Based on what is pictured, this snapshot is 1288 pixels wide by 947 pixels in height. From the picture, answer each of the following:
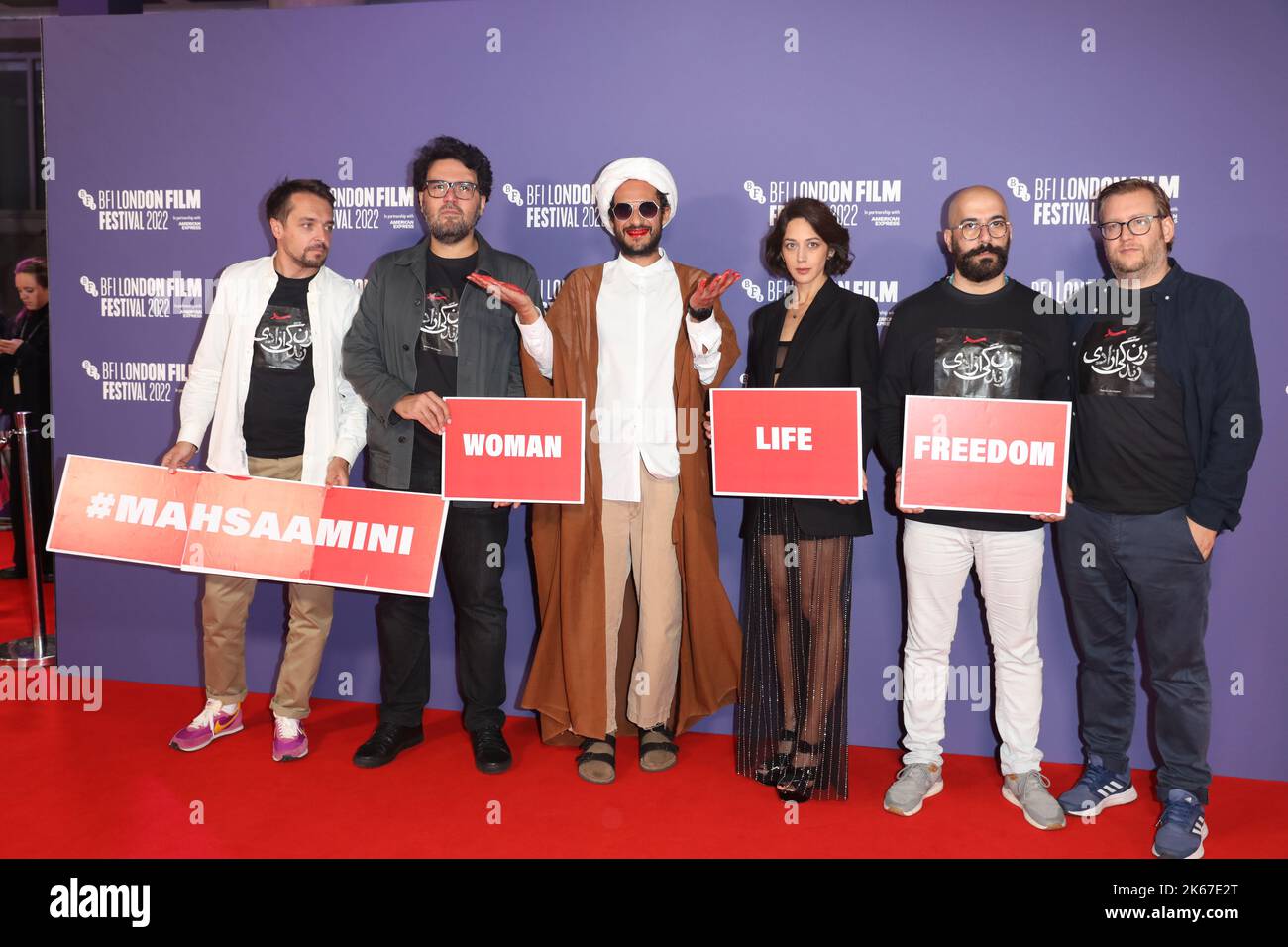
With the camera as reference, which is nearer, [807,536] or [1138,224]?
[1138,224]

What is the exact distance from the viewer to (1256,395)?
9.06 feet

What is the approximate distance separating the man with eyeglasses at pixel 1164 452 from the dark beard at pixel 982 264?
1.10 feet

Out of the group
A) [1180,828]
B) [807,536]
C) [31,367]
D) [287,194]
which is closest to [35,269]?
[31,367]

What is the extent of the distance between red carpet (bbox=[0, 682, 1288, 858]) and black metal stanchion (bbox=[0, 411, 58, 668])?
96 centimetres

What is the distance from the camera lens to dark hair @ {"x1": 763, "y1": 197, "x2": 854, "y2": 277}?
301cm

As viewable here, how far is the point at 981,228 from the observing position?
9.41ft

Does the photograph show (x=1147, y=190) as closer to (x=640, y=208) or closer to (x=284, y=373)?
(x=640, y=208)

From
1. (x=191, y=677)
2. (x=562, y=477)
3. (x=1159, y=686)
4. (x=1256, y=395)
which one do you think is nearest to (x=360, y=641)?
(x=191, y=677)

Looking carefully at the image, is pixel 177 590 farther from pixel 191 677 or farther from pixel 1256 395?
pixel 1256 395

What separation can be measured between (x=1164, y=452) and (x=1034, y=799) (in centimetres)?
115

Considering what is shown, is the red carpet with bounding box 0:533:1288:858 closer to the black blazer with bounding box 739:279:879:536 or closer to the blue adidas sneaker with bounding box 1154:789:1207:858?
the blue adidas sneaker with bounding box 1154:789:1207:858

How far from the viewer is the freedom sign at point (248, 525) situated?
3193 mm

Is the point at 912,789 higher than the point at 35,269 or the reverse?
the reverse

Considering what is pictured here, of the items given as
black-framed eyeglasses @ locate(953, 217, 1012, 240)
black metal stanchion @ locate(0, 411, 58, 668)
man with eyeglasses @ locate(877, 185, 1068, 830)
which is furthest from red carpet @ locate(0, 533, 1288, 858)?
black-framed eyeglasses @ locate(953, 217, 1012, 240)
